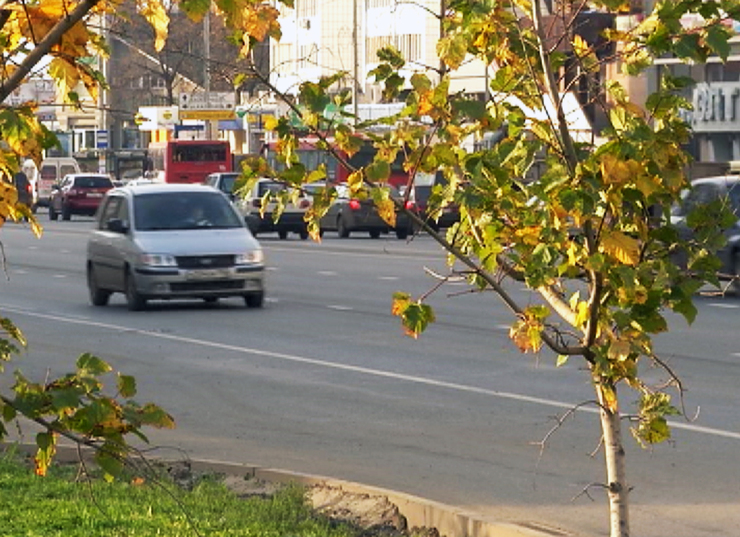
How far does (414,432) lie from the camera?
12.7 m

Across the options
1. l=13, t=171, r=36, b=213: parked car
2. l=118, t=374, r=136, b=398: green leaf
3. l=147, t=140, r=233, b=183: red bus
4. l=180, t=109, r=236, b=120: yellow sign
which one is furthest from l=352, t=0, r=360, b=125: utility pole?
l=180, t=109, r=236, b=120: yellow sign

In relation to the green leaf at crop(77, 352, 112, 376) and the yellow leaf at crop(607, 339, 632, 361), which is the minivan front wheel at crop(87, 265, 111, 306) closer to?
the yellow leaf at crop(607, 339, 632, 361)

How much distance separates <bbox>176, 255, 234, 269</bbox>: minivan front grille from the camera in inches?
923

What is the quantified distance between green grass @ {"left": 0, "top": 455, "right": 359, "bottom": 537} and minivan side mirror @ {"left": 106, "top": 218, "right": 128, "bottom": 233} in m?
14.4

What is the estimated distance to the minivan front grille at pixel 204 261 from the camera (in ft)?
76.9

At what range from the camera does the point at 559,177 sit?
20.3 ft

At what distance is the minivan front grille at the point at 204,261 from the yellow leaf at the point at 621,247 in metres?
17.4

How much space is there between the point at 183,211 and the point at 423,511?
15998mm

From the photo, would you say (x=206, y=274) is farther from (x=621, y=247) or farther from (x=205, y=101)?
(x=205, y=101)

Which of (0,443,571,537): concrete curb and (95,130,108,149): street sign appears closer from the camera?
(0,443,571,537): concrete curb

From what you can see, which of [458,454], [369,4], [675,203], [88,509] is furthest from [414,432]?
[369,4]

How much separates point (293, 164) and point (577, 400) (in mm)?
8129

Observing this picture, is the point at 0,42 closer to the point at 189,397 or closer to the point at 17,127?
the point at 17,127


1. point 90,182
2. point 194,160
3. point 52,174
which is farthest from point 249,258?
point 52,174
